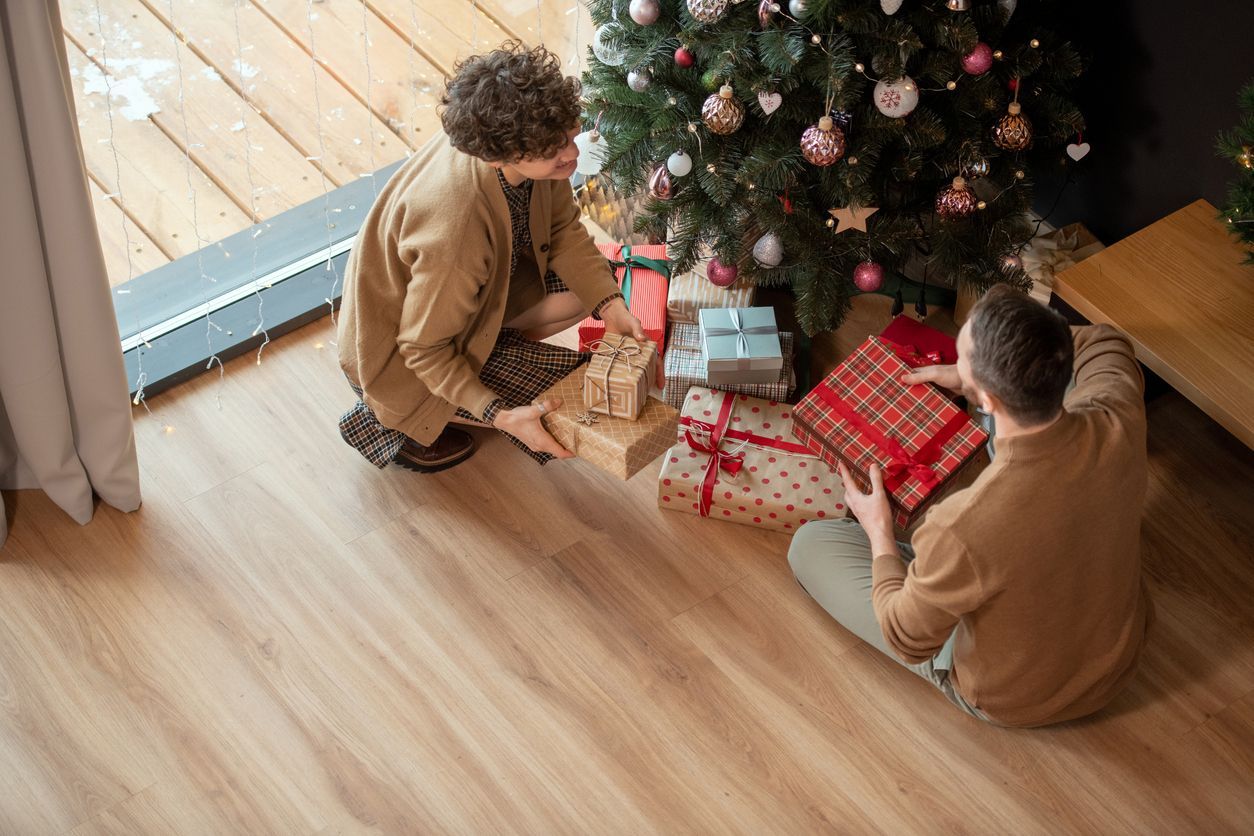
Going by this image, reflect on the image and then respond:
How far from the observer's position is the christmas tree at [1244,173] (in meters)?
1.87

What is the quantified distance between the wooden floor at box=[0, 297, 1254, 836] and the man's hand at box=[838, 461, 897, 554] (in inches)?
11.4

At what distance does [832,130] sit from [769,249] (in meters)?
0.30

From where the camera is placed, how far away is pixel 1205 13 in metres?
2.16

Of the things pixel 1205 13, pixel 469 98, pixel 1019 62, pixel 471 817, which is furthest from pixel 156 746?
pixel 1205 13

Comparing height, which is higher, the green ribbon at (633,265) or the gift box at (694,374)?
the green ribbon at (633,265)

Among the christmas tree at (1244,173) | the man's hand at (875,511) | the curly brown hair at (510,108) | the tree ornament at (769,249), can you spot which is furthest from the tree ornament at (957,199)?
the curly brown hair at (510,108)

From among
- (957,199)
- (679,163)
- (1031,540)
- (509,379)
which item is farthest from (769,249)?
(1031,540)

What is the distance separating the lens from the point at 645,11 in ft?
6.75

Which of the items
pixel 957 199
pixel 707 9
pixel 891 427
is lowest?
pixel 891 427

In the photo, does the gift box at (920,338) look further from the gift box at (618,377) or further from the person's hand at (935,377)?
the gift box at (618,377)

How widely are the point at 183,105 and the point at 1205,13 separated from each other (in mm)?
2186

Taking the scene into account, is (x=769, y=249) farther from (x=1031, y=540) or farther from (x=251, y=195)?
(x=251, y=195)

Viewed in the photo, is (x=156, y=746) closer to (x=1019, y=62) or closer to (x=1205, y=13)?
(x=1019, y=62)

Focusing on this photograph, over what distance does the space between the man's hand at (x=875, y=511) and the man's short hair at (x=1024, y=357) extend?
17.0 inches
